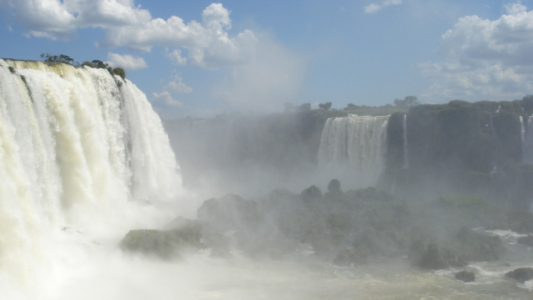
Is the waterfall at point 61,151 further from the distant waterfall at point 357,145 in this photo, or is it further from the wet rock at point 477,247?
the distant waterfall at point 357,145

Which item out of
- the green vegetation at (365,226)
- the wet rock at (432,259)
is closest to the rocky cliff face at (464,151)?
the green vegetation at (365,226)

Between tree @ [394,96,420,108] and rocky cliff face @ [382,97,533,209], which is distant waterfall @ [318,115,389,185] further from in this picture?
tree @ [394,96,420,108]

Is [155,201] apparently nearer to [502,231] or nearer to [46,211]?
[46,211]

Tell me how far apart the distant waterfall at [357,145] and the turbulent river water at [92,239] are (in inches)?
409

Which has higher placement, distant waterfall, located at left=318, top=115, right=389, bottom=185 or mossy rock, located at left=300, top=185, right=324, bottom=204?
distant waterfall, located at left=318, top=115, right=389, bottom=185

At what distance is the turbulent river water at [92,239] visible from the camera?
879 cm

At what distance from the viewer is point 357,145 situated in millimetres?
26031

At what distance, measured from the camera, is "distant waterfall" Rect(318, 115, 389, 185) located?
25.0 metres

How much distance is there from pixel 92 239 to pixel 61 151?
258 cm

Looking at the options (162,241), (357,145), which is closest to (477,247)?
(162,241)

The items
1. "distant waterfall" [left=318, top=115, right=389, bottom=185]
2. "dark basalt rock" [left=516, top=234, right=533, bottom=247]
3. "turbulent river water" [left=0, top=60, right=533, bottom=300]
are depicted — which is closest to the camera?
"turbulent river water" [left=0, top=60, right=533, bottom=300]

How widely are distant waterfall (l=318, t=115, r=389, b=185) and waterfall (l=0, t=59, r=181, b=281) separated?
12.8 meters

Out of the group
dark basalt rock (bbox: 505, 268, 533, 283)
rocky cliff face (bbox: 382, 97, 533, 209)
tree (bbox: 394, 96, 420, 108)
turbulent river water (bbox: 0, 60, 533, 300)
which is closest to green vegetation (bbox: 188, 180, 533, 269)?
turbulent river water (bbox: 0, 60, 533, 300)

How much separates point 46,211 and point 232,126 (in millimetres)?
27475
